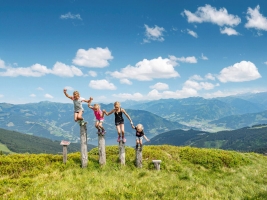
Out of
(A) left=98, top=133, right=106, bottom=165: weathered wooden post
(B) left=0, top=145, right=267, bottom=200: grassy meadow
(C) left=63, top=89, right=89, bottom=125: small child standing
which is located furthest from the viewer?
(A) left=98, top=133, right=106, bottom=165: weathered wooden post

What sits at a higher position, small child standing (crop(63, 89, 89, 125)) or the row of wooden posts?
small child standing (crop(63, 89, 89, 125))

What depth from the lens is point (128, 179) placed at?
39.9 ft

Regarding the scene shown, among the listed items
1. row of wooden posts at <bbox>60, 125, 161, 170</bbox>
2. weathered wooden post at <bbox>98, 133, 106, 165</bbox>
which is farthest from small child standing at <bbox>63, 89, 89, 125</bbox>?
weathered wooden post at <bbox>98, 133, 106, 165</bbox>

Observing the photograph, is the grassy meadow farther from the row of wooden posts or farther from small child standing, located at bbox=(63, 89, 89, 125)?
small child standing, located at bbox=(63, 89, 89, 125)

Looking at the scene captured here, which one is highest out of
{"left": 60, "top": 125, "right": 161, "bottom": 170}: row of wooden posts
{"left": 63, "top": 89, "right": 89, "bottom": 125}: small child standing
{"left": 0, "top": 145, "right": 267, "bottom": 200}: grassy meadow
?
{"left": 63, "top": 89, "right": 89, "bottom": 125}: small child standing

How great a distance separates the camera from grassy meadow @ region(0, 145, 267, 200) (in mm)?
9914

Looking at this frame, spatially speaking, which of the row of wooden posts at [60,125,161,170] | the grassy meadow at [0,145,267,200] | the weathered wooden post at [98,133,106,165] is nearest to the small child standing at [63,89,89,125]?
the row of wooden posts at [60,125,161,170]

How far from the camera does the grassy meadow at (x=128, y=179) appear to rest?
9.91 metres

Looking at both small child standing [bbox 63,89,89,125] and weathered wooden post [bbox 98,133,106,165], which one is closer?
small child standing [bbox 63,89,89,125]

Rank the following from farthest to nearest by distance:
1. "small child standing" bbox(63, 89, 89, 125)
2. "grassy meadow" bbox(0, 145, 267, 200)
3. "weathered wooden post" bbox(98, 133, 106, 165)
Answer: "weathered wooden post" bbox(98, 133, 106, 165)
"small child standing" bbox(63, 89, 89, 125)
"grassy meadow" bbox(0, 145, 267, 200)

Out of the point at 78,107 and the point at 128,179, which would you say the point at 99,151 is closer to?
the point at 128,179

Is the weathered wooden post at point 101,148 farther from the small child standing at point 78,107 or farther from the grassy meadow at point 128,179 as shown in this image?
the small child standing at point 78,107

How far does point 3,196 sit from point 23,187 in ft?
4.15

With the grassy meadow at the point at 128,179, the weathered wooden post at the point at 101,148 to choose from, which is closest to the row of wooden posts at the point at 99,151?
the weathered wooden post at the point at 101,148
